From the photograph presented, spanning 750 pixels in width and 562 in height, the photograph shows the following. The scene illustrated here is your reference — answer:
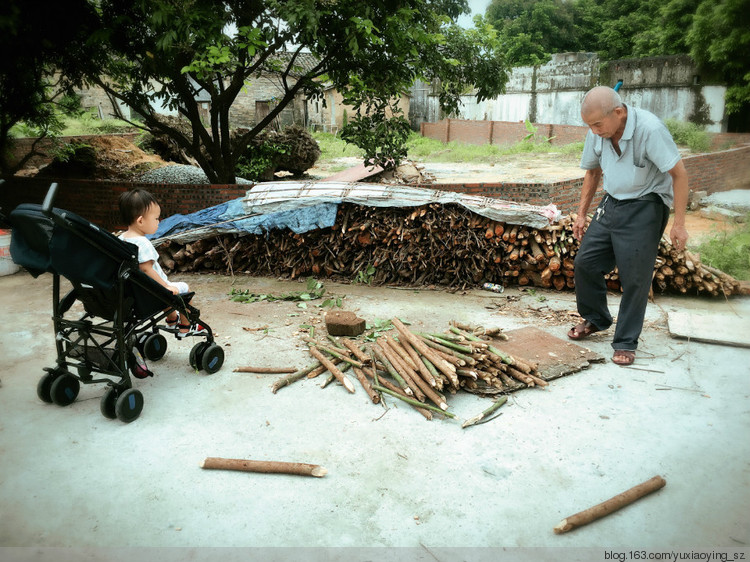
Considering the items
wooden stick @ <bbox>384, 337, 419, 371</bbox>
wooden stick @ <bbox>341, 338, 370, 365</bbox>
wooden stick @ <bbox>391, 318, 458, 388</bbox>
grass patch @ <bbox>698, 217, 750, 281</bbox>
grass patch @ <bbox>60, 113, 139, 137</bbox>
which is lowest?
wooden stick @ <bbox>341, 338, 370, 365</bbox>

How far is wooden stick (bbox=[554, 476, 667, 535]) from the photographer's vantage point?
2508mm

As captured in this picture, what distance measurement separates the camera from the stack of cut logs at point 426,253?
5902mm

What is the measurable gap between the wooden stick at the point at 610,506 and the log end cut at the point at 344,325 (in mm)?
2593

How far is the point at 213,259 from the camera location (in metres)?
7.06

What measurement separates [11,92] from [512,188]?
7607mm

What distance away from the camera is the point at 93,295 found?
3.54m

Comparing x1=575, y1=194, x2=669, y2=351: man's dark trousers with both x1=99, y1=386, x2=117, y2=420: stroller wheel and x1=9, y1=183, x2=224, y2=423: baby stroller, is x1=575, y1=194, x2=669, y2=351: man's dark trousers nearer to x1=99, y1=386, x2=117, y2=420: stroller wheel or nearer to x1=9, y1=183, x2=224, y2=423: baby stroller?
x1=9, y1=183, x2=224, y2=423: baby stroller

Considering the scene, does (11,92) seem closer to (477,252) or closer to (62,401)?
(62,401)

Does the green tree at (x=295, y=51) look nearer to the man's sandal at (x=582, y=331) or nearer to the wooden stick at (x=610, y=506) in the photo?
the man's sandal at (x=582, y=331)

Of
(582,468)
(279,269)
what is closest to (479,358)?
(582,468)

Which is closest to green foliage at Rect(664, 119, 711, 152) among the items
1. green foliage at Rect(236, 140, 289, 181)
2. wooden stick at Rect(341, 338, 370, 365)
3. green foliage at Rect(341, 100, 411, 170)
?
green foliage at Rect(341, 100, 411, 170)

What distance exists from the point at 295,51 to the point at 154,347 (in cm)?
566

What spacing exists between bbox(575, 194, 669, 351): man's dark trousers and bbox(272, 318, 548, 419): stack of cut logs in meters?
0.90

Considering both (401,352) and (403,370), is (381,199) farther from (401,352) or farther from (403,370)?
(403,370)
